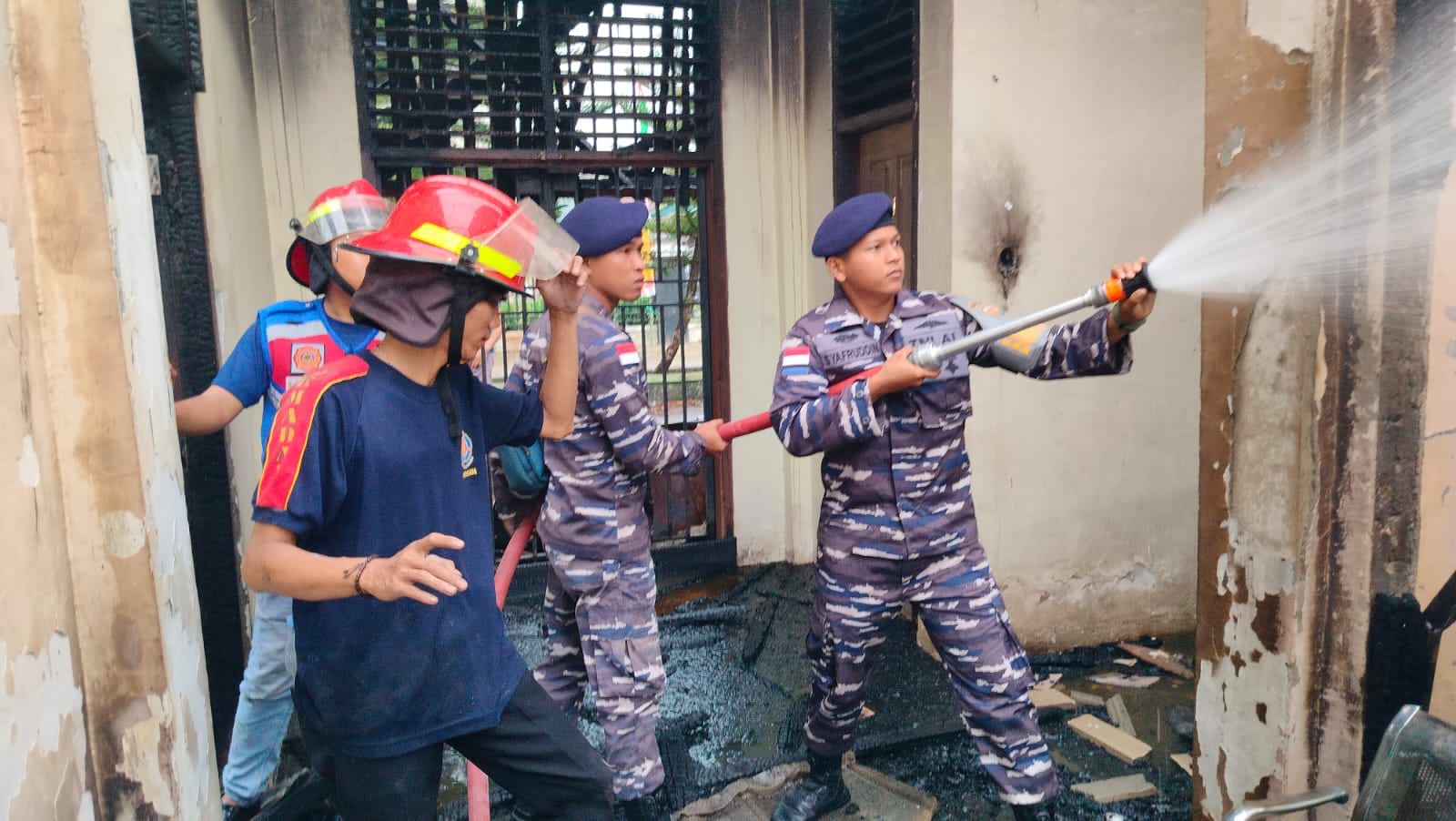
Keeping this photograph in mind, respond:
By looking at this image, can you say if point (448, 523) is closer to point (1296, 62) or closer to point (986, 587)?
point (986, 587)

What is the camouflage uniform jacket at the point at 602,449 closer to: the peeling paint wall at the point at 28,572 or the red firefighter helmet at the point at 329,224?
the red firefighter helmet at the point at 329,224

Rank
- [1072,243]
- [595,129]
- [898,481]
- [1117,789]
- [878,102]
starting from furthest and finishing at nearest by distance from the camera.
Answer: [595,129] → [878,102] → [1072,243] → [1117,789] → [898,481]

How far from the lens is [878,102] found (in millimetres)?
5344

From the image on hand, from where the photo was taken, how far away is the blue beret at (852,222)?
3.08m

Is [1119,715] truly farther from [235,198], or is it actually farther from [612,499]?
[235,198]

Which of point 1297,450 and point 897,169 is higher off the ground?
point 897,169

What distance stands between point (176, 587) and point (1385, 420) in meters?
2.77

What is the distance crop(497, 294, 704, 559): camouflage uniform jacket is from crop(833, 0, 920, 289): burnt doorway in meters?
2.29

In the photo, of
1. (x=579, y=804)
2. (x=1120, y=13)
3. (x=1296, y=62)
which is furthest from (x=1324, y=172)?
(x=1120, y=13)

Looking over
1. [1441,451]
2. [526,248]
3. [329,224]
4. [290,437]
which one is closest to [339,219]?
[329,224]

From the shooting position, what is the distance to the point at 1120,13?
446cm

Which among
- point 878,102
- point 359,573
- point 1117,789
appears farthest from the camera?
point 878,102

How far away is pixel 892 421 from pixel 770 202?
3.08m

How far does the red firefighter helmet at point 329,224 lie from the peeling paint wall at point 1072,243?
2484 mm
